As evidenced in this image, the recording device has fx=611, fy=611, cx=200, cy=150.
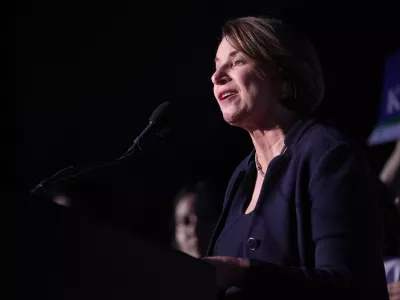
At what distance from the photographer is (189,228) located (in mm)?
3518

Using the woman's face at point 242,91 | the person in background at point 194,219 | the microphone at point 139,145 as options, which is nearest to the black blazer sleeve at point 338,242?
the woman's face at point 242,91

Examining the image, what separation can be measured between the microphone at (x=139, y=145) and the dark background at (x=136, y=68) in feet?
5.58

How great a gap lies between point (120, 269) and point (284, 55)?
0.96 meters

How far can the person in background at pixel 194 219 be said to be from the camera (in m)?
3.44

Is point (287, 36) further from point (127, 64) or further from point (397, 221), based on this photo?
point (127, 64)

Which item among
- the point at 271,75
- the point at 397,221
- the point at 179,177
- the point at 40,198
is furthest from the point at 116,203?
the point at 40,198

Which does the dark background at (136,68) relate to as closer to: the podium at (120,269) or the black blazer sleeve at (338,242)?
the black blazer sleeve at (338,242)

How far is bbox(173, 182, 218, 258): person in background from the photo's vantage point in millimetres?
3443

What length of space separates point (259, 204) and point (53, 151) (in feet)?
8.79

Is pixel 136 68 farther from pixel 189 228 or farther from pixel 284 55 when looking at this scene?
pixel 284 55

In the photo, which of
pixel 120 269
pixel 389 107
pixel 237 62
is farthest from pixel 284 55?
pixel 389 107

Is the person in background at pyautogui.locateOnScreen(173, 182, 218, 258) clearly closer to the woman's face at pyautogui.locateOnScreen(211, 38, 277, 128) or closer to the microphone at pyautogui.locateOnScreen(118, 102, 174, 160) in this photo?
the microphone at pyautogui.locateOnScreen(118, 102, 174, 160)

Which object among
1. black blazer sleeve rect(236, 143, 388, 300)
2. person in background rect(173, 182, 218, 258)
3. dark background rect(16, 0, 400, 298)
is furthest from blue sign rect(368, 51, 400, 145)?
black blazer sleeve rect(236, 143, 388, 300)

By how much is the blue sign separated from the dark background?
57mm
